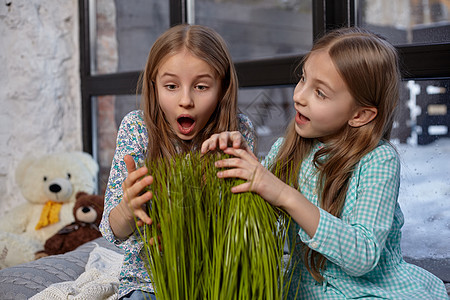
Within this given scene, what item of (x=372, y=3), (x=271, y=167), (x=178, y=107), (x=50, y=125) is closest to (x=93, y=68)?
(x=50, y=125)

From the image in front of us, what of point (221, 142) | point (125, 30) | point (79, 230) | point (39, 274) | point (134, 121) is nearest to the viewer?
point (221, 142)

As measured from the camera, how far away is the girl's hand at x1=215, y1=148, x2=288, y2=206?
1.02 metres

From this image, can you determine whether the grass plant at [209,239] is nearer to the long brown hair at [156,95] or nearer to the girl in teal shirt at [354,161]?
the girl in teal shirt at [354,161]

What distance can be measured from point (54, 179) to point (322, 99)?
1895mm

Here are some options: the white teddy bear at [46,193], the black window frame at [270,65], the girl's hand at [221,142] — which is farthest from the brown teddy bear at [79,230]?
the girl's hand at [221,142]

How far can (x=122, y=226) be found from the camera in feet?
4.08

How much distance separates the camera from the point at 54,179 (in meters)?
2.78

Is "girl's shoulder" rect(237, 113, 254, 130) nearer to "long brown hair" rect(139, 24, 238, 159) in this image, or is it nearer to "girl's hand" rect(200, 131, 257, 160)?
"long brown hair" rect(139, 24, 238, 159)

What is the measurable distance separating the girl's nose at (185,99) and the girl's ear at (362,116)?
419mm

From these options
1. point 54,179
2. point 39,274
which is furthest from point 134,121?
point 54,179

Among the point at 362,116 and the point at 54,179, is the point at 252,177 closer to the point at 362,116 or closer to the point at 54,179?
the point at 362,116

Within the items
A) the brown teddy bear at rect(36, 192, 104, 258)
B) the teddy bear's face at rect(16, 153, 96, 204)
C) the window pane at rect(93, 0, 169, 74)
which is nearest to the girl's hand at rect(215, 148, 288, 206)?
the brown teddy bear at rect(36, 192, 104, 258)

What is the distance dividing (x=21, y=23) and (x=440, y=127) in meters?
2.44

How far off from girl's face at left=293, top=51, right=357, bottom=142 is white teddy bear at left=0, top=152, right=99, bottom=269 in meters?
A: 1.80
